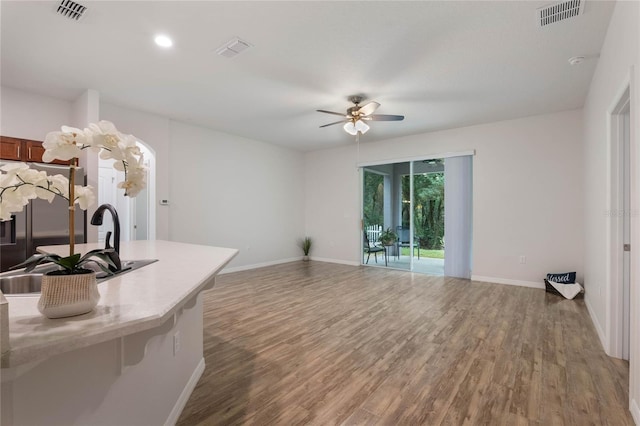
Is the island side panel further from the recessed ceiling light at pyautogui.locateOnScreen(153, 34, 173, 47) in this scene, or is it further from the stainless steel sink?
the recessed ceiling light at pyautogui.locateOnScreen(153, 34, 173, 47)

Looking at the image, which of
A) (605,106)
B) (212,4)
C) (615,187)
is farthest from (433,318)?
(212,4)

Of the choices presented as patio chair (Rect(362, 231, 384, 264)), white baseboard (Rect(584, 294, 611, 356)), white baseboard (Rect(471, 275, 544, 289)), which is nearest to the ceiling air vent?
white baseboard (Rect(584, 294, 611, 356))

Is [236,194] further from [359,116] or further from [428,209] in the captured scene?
[428,209]

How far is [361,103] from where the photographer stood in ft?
13.8

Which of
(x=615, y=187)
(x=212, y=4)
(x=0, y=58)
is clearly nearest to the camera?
(x=212, y=4)

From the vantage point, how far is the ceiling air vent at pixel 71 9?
2271 mm

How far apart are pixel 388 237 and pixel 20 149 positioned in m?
6.16

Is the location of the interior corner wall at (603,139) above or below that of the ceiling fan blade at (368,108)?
below

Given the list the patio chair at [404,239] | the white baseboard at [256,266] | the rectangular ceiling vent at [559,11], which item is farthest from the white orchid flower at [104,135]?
the patio chair at [404,239]

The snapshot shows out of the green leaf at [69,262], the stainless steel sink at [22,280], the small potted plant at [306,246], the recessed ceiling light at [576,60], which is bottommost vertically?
the small potted plant at [306,246]

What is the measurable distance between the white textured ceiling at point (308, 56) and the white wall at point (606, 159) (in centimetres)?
22

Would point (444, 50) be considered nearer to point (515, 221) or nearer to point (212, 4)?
point (212, 4)

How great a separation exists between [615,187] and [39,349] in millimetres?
3729

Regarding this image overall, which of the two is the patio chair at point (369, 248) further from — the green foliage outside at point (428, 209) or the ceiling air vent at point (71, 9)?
the ceiling air vent at point (71, 9)
